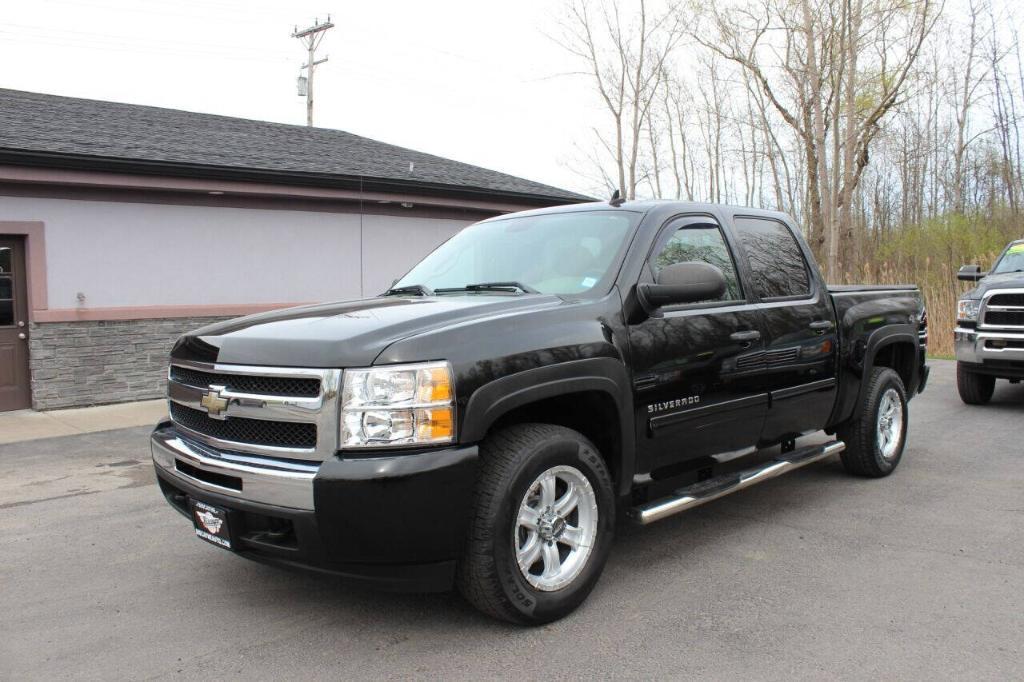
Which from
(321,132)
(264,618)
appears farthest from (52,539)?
(321,132)

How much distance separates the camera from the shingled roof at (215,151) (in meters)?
10.0

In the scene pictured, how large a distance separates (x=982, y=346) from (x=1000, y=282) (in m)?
0.76

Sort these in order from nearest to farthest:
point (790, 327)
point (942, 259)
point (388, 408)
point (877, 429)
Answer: point (388, 408), point (790, 327), point (877, 429), point (942, 259)

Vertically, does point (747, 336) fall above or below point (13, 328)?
above

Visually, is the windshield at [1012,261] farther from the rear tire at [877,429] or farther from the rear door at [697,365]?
the rear door at [697,365]

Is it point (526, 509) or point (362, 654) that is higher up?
point (526, 509)

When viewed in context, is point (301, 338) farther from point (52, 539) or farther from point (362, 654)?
point (52, 539)

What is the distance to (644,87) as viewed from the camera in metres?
25.6

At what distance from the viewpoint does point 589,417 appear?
3928 mm

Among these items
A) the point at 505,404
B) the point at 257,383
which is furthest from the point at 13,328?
the point at 505,404

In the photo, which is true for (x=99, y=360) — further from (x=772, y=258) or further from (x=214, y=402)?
(x=772, y=258)

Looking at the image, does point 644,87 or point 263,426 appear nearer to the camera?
point 263,426

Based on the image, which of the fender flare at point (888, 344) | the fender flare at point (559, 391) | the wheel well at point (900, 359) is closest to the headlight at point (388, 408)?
the fender flare at point (559, 391)

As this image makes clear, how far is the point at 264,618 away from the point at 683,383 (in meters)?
2.35
